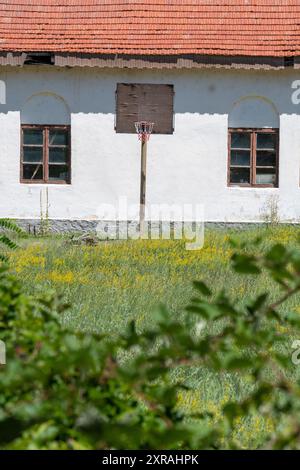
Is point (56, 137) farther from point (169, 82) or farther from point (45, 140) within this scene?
point (169, 82)

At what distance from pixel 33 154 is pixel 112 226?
233 centimetres

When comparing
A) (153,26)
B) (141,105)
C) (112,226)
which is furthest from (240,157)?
(153,26)

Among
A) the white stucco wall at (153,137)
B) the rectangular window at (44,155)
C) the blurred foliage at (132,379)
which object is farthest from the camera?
the rectangular window at (44,155)

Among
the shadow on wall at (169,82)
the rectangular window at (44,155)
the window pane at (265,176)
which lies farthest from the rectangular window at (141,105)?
the window pane at (265,176)

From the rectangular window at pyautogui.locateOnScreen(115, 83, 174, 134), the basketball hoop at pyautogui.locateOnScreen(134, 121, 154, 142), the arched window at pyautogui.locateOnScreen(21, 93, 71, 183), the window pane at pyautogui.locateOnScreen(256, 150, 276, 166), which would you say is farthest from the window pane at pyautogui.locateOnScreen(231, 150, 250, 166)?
the arched window at pyautogui.locateOnScreen(21, 93, 71, 183)

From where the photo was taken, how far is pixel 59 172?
19266 mm

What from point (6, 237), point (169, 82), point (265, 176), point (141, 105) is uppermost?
point (169, 82)

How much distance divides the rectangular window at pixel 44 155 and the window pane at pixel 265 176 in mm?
4016

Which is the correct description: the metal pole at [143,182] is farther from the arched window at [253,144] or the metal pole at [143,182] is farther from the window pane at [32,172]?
the window pane at [32,172]

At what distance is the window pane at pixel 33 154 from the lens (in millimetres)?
19234

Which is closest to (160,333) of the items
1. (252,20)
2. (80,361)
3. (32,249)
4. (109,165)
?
(80,361)

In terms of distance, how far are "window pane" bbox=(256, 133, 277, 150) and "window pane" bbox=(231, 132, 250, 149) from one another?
0.23 m

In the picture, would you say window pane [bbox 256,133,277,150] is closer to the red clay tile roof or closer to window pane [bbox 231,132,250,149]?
window pane [bbox 231,132,250,149]
